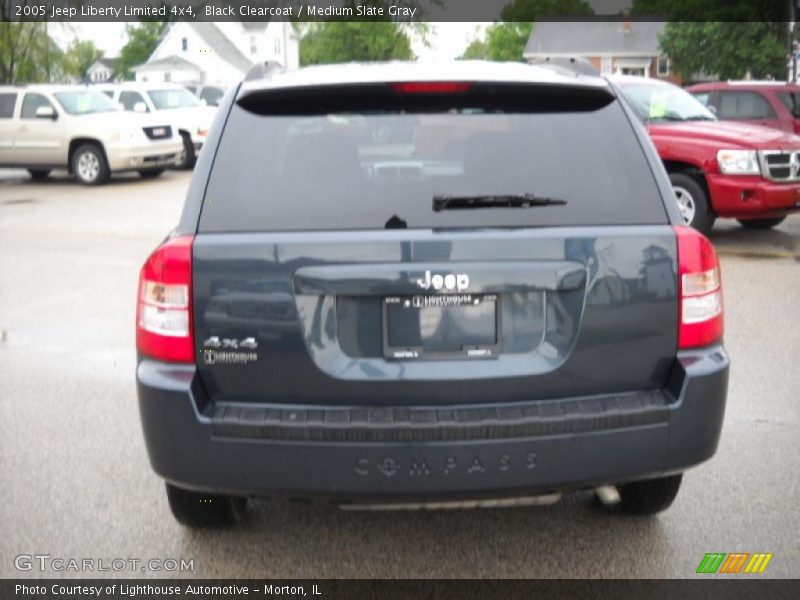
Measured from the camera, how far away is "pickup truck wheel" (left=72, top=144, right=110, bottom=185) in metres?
20.2

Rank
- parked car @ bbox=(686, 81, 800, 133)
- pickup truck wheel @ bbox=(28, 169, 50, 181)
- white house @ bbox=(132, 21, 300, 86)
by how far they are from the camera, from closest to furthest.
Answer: parked car @ bbox=(686, 81, 800, 133) → pickup truck wheel @ bbox=(28, 169, 50, 181) → white house @ bbox=(132, 21, 300, 86)

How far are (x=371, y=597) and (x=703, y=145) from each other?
28.2 ft

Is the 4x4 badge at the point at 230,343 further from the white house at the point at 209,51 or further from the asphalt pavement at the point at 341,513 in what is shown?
the white house at the point at 209,51

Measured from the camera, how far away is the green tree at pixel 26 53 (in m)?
38.0

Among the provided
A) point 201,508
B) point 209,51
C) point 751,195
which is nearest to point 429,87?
point 201,508

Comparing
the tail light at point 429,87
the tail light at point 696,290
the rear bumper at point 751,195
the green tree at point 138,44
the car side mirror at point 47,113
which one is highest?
the tail light at point 429,87

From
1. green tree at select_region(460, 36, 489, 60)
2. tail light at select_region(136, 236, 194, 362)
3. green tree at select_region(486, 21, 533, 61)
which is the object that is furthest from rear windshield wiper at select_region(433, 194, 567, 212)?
green tree at select_region(460, 36, 489, 60)

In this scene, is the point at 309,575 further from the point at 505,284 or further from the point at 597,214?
the point at 597,214

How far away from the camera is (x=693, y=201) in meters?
11.1

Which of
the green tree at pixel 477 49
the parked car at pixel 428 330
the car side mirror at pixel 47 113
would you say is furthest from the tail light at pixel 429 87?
the green tree at pixel 477 49

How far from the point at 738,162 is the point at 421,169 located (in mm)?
8227

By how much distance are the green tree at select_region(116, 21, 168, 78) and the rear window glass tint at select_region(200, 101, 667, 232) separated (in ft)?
361

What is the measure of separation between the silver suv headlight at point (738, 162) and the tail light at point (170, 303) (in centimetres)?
867

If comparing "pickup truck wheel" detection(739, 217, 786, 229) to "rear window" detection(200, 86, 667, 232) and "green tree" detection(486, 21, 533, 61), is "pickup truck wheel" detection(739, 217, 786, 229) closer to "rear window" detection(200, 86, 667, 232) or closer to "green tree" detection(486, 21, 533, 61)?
"rear window" detection(200, 86, 667, 232)
